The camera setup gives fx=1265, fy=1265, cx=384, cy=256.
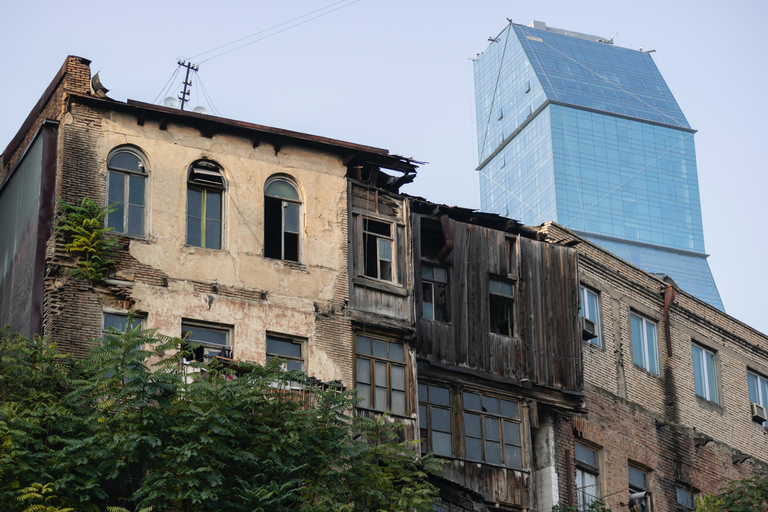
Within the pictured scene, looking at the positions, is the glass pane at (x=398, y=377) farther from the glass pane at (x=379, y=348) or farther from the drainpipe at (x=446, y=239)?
the drainpipe at (x=446, y=239)

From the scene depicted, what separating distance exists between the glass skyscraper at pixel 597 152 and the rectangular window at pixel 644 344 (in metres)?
93.3

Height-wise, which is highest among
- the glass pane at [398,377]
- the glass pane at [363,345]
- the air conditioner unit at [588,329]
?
the air conditioner unit at [588,329]

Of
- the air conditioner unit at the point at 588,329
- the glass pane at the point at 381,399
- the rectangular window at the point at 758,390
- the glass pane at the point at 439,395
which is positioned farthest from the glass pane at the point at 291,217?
the rectangular window at the point at 758,390

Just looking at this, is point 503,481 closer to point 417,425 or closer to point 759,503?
point 417,425

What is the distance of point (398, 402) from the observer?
27203mm

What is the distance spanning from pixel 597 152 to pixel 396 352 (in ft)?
365

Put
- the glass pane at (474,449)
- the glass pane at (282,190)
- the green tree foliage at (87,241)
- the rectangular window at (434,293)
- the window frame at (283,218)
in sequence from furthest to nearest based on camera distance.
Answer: the rectangular window at (434,293) < the glass pane at (474,449) < the glass pane at (282,190) < the window frame at (283,218) < the green tree foliage at (87,241)

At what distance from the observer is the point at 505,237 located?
31.5 metres

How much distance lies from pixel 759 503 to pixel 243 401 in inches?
576

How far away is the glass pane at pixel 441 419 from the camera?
28703 mm

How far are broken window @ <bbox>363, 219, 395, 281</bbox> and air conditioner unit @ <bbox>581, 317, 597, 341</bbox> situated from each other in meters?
7.24

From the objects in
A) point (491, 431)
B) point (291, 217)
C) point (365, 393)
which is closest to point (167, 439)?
point (365, 393)

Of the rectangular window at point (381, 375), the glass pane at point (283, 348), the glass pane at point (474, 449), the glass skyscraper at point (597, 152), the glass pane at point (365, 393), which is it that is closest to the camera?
the glass pane at point (283, 348)

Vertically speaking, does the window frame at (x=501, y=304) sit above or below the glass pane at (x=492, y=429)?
above
